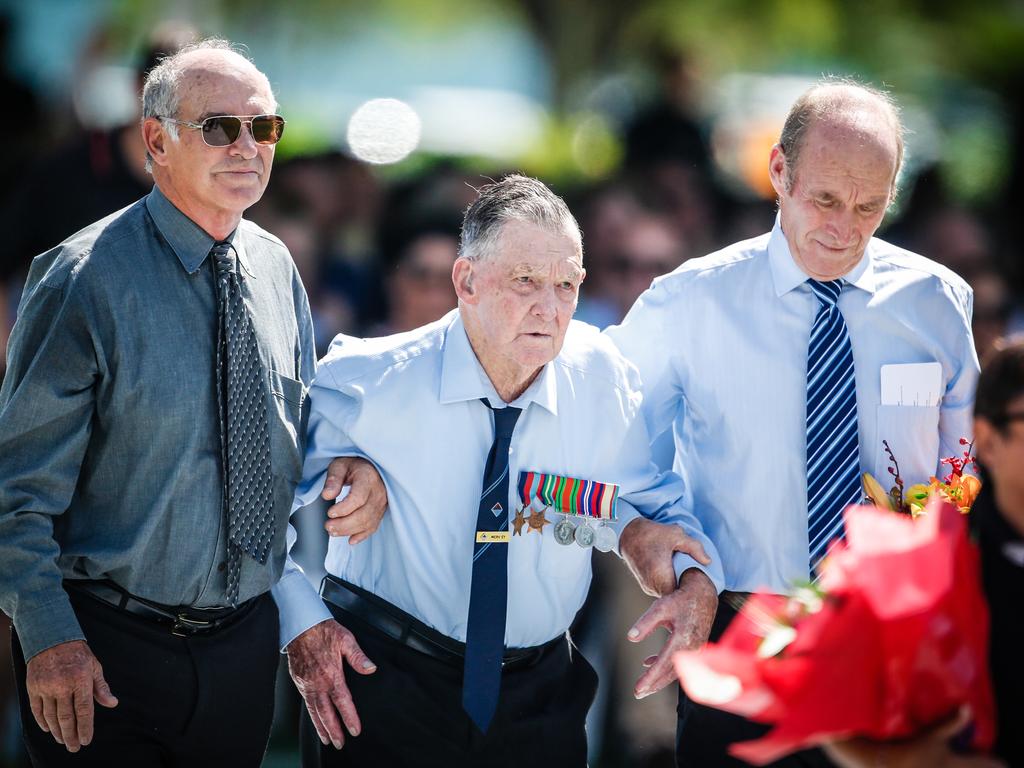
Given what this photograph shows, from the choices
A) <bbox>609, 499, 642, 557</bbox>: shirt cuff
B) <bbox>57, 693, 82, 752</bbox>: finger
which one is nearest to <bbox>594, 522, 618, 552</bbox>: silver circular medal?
<bbox>609, 499, 642, 557</bbox>: shirt cuff

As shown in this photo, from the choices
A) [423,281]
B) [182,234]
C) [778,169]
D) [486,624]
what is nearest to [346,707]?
[486,624]

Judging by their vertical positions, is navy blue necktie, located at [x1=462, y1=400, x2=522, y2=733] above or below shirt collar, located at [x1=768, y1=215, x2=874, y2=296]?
below

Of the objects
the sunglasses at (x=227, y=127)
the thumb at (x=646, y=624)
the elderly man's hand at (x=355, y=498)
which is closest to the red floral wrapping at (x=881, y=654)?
the thumb at (x=646, y=624)

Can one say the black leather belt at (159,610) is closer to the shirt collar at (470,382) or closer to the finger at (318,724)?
the finger at (318,724)

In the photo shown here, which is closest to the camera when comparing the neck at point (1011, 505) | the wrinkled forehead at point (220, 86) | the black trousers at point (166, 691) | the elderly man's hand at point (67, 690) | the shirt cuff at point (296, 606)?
the neck at point (1011, 505)

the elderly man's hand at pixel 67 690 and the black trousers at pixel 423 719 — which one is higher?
the elderly man's hand at pixel 67 690

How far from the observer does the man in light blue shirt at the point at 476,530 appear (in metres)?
3.96


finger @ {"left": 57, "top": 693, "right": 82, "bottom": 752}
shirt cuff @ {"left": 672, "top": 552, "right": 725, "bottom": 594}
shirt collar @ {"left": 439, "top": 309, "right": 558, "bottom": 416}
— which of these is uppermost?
shirt collar @ {"left": 439, "top": 309, "right": 558, "bottom": 416}

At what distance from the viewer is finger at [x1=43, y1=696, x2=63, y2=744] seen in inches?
138

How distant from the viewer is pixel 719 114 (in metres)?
13.9

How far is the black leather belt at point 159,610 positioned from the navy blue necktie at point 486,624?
703 mm

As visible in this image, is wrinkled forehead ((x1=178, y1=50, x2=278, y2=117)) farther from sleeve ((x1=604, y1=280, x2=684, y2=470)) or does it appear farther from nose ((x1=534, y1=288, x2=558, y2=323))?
sleeve ((x1=604, y1=280, x2=684, y2=470))

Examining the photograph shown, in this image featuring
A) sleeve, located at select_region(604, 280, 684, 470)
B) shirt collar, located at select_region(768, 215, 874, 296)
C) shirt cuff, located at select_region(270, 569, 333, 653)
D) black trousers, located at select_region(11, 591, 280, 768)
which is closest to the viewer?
black trousers, located at select_region(11, 591, 280, 768)

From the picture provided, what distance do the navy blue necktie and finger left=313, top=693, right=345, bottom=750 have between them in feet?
1.20
